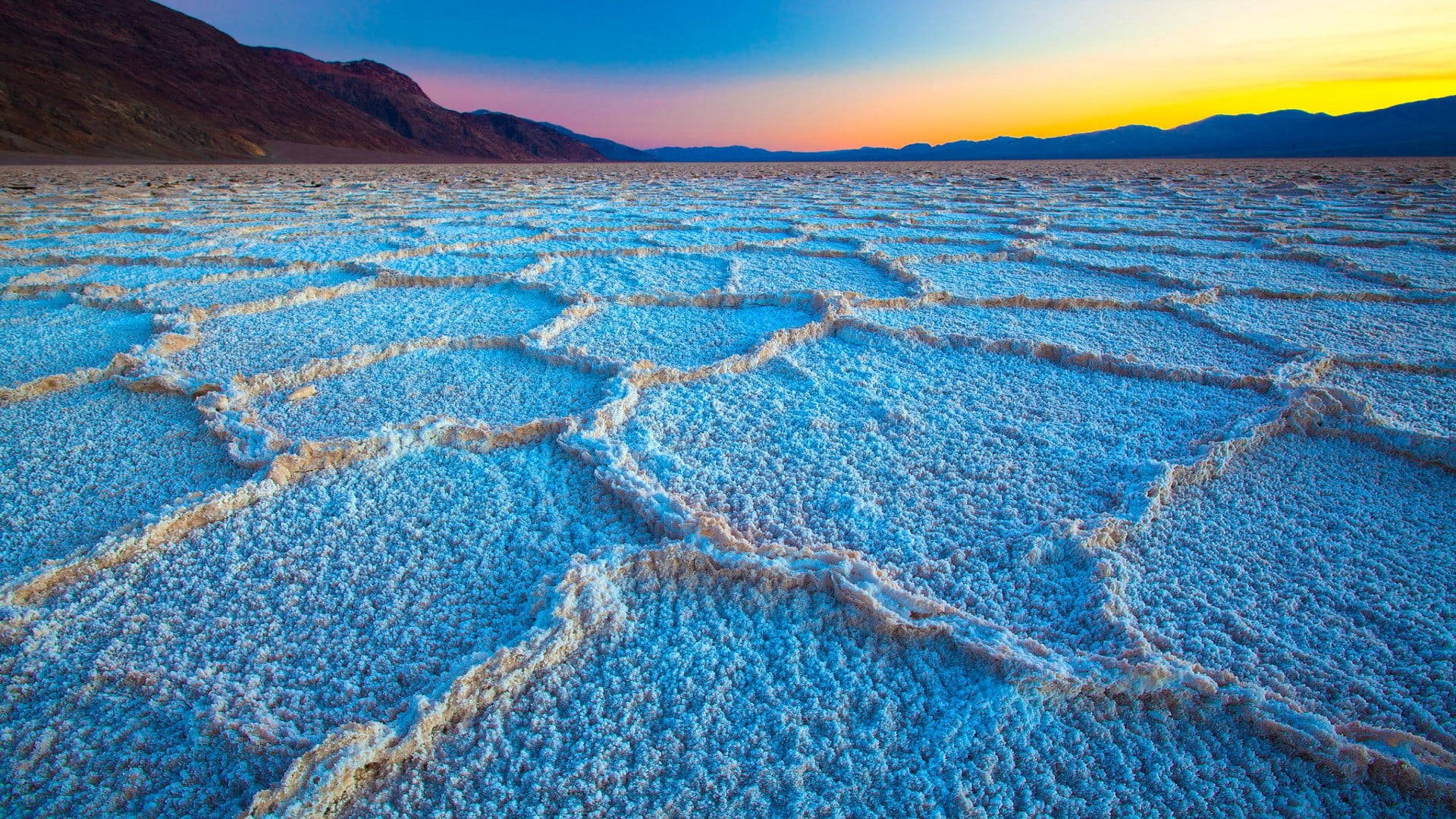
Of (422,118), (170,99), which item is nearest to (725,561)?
(170,99)

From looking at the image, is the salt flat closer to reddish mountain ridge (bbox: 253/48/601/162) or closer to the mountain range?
the mountain range

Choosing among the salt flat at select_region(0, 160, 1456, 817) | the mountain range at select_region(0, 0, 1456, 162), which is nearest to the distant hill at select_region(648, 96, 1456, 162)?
the mountain range at select_region(0, 0, 1456, 162)

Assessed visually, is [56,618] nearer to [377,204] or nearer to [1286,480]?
[1286,480]

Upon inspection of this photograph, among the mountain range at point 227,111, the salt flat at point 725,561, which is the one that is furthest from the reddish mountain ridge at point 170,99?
the salt flat at point 725,561

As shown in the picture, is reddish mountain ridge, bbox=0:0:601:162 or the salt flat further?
reddish mountain ridge, bbox=0:0:601:162

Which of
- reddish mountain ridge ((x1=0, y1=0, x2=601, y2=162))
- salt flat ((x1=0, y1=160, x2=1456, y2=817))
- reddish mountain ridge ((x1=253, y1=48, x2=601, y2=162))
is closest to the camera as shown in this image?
salt flat ((x1=0, y1=160, x2=1456, y2=817))

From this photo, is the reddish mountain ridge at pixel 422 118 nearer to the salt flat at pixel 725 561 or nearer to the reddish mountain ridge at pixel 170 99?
the reddish mountain ridge at pixel 170 99
